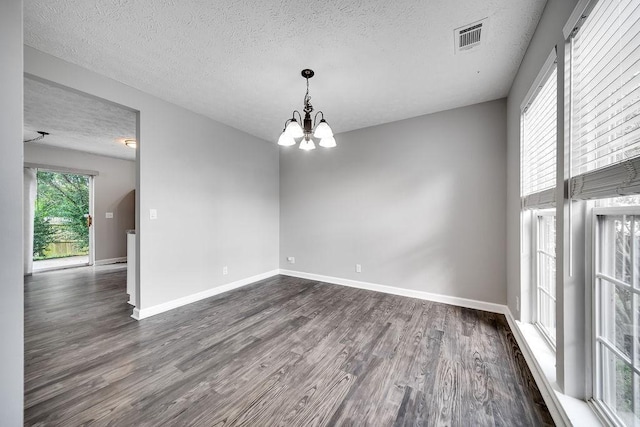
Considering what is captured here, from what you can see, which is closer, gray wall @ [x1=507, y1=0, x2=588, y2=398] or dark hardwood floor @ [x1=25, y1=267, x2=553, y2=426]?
gray wall @ [x1=507, y1=0, x2=588, y2=398]

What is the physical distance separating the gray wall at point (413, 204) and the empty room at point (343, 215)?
0.10 ft

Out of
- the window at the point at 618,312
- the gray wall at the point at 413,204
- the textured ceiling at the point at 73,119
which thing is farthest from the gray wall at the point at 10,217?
the gray wall at the point at 413,204

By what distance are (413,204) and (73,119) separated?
5.18 meters

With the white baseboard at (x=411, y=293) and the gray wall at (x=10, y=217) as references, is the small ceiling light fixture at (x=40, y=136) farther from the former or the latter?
the white baseboard at (x=411, y=293)

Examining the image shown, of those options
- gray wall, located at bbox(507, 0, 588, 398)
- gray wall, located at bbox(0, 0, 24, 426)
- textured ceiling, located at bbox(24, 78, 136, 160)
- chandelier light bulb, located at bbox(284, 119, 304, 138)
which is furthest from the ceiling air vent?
textured ceiling, located at bbox(24, 78, 136, 160)

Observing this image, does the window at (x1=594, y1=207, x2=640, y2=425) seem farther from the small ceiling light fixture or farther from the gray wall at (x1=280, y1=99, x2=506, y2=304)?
the small ceiling light fixture

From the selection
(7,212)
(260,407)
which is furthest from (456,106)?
(7,212)

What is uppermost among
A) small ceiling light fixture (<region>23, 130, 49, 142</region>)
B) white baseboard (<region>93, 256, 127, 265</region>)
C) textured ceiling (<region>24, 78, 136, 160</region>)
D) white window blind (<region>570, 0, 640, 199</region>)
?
textured ceiling (<region>24, 78, 136, 160</region>)

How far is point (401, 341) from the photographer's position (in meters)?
2.24

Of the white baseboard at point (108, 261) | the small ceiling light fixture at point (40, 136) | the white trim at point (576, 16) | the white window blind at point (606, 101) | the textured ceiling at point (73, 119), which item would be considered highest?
the textured ceiling at point (73, 119)

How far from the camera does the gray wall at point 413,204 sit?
2.94 metres

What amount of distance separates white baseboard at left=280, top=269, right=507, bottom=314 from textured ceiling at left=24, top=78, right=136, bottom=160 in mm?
3601

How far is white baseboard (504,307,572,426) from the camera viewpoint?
1272 millimetres

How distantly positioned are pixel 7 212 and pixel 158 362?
5.04 ft
